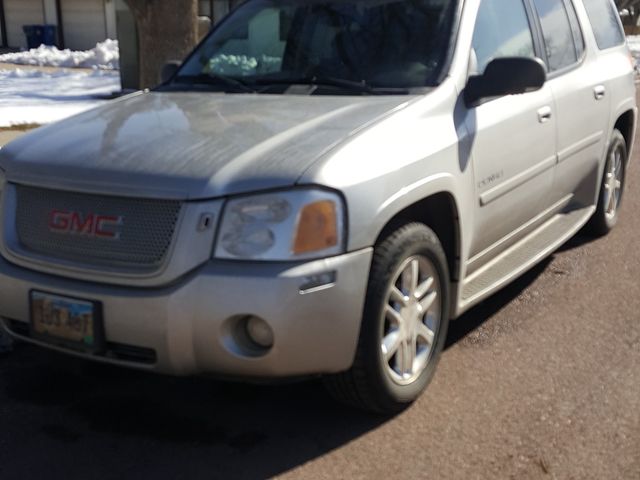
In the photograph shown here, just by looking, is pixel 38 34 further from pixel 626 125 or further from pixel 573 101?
pixel 573 101

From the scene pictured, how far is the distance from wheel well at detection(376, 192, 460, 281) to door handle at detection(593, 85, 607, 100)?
212cm

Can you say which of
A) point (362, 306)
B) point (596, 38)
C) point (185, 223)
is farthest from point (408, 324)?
point (596, 38)

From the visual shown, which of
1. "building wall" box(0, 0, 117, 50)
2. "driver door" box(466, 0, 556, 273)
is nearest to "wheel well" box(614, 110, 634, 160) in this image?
"driver door" box(466, 0, 556, 273)

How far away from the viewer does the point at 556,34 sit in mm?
5422

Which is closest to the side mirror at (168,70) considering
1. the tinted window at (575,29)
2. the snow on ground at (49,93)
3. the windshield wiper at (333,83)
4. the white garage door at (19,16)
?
the windshield wiper at (333,83)

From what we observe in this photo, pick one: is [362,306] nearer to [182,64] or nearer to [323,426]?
[323,426]

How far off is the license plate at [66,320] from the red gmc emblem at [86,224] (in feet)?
0.84

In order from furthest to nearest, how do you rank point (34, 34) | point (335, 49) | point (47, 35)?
point (47, 35)
point (34, 34)
point (335, 49)

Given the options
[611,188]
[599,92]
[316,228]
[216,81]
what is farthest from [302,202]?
[611,188]

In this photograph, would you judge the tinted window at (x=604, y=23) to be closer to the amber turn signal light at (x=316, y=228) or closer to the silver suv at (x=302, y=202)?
the silver suv at (x=302, y=202)

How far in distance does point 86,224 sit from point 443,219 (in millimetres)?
1587

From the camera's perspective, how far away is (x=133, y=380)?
416 cm

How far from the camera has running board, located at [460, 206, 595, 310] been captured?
14.2ft

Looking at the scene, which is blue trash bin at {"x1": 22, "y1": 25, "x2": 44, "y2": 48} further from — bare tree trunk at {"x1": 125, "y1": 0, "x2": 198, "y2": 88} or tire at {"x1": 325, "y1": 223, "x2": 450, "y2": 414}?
tire at {"x1": 325, "y1": 223, "x2": 450, "y2": 414}
